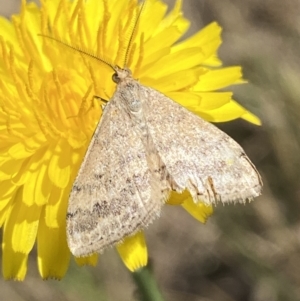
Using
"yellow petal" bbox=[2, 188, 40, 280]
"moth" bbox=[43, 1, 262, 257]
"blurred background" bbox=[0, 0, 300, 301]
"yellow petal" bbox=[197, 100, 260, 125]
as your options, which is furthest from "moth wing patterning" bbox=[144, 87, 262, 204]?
"blurred background" bbox=[0, 0, 300, 301]

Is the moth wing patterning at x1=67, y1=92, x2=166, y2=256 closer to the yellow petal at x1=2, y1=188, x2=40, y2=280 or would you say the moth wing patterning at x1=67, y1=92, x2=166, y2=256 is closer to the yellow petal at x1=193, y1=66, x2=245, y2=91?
the yellow petal at x1=2, y1=188, x2=40, y2=280

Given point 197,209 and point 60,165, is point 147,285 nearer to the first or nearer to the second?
point 197,209

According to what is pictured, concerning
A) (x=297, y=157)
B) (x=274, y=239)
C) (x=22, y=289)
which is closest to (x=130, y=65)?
(x=297, y=157)

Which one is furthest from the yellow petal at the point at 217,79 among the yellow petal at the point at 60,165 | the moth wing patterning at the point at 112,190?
the yellow petal at the point at 60,165

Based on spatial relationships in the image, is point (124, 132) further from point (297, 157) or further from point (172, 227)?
point (172, 227)

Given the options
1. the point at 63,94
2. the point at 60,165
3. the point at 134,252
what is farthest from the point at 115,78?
the point at 134,252
